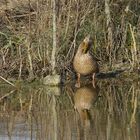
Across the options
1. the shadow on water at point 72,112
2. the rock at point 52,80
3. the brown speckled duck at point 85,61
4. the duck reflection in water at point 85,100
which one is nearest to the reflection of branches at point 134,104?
the shadow on water at point 72,112

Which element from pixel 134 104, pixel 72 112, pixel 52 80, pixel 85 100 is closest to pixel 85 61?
pixel 52 80

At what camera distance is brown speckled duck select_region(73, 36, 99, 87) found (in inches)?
520

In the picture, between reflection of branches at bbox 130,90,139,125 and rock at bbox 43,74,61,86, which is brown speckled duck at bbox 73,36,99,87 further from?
reflection of branches at bbox 130,90,139,125

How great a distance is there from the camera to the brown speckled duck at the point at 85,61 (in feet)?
43.3

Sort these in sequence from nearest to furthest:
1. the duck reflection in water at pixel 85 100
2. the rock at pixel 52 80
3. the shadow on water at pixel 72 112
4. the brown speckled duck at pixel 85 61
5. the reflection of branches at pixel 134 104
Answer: the shadow on water at pixel 72 112 < the reflection of branches at pixel 134 104 < the duck reflection in water at pixel 85 100 < the brown speckled duck at pixel 85 61 < the rock at pixel 52 80

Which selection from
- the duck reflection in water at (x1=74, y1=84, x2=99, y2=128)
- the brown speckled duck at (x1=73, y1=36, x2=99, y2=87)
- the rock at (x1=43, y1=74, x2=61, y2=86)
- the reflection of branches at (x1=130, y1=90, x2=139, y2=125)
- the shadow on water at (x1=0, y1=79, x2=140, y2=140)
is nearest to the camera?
the shadow on water at (x1=0, y1=79, x2=140, y2=140)

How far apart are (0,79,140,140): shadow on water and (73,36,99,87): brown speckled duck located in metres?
0.29

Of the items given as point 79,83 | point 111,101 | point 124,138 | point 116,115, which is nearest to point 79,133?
point 124,138

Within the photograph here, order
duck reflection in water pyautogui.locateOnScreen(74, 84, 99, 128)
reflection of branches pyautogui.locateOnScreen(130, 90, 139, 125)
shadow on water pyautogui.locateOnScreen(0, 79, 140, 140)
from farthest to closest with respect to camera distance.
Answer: duck reflection in water pyautogui.locateOnScreen(74, 84, 99, 128) < reflection of branches pyautogui.locateOnScreen(130, 90, 139, 125) < shadow on water pyautogui.locateOnScreen(0, 79, 140, 140)

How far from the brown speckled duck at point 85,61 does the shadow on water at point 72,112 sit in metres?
0.29

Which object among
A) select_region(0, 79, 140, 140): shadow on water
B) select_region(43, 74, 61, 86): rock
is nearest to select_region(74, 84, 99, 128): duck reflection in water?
select_region(0, 79, 140, 140): shadow on water

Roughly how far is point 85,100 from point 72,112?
1.02 meters

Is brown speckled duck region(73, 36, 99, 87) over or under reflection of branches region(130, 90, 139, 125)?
over

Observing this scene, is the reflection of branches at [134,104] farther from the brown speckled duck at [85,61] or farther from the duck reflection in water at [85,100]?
the brown speckled duck at [85,61]
